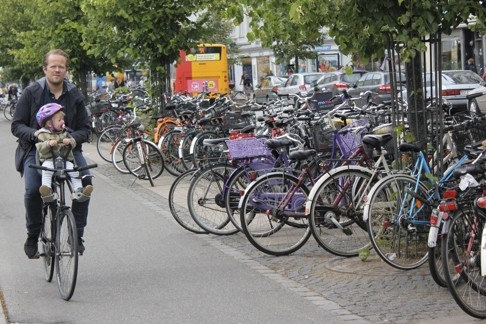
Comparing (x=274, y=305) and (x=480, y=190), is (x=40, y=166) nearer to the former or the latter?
(x=274, y=305)

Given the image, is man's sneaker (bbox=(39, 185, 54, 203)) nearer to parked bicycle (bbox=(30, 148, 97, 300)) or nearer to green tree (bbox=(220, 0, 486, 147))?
parked bicycle (bbox=(30, 148, 97, 300))

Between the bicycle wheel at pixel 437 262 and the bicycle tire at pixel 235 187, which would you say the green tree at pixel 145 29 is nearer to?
the bicycle tire at pixel 235 187

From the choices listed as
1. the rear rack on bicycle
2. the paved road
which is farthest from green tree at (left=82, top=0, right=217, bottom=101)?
the paved road

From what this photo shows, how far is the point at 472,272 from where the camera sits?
19.4 feet

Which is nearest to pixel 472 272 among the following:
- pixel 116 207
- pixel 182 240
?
pixel 182 240

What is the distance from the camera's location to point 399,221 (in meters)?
7.18

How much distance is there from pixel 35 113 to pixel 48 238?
964mm

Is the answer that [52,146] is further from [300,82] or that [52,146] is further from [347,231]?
[300,82]

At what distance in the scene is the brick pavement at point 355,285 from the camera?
618 cm

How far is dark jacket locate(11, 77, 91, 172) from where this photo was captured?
7.16 meters

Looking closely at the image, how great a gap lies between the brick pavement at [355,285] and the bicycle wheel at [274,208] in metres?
0.11

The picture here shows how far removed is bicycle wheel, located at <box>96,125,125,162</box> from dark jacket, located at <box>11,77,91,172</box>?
11280mm

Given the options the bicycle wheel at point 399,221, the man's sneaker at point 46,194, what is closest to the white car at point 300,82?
→ the bicycle wheel at point 399,221

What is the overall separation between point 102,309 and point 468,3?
11.4 feet
